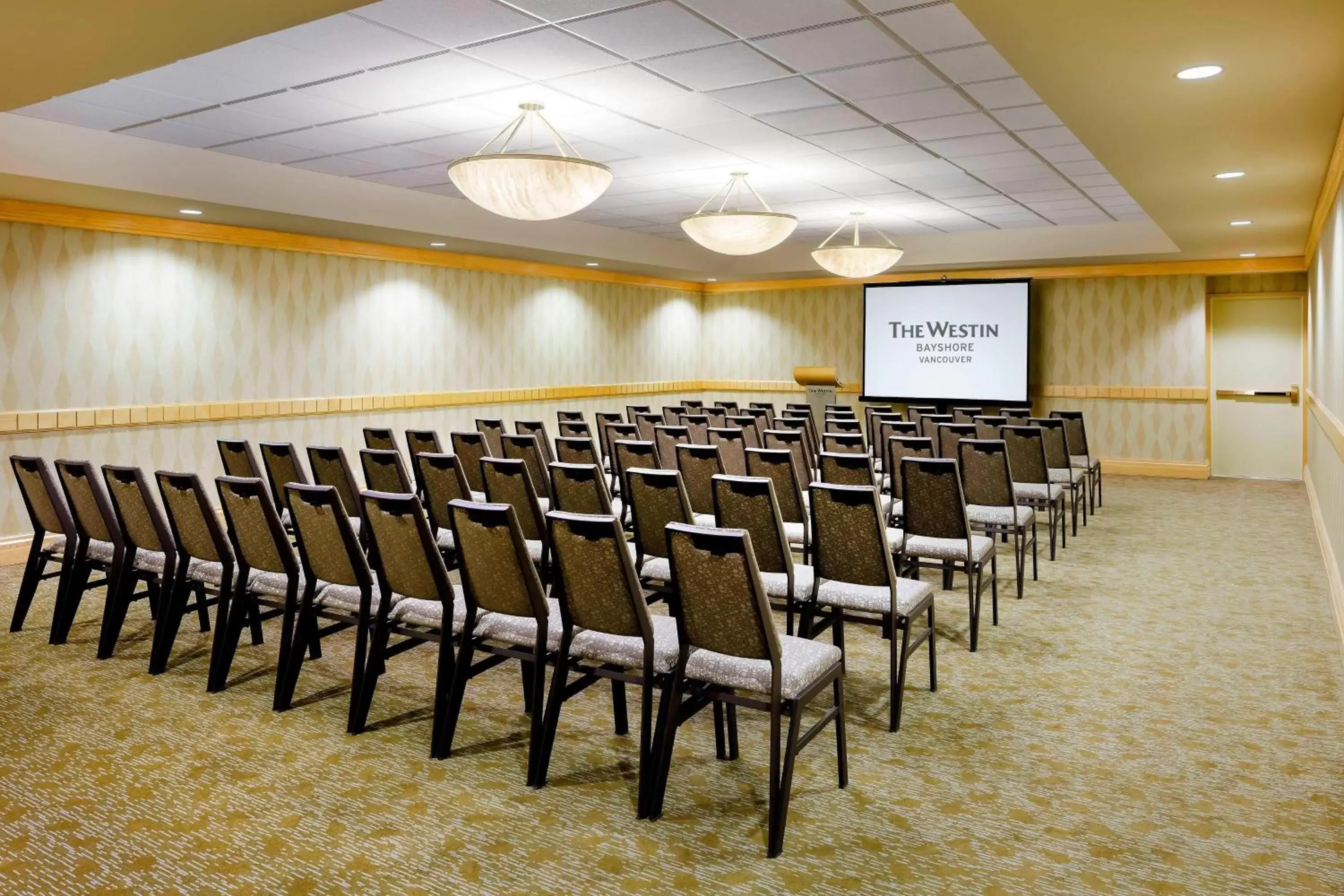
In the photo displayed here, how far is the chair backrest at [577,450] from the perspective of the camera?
230 inches

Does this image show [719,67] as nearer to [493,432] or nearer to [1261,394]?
[493,432]

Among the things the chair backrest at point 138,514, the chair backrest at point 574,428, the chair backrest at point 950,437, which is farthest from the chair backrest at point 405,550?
the chair backrest at point 950,437

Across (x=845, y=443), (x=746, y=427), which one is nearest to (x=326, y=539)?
(x=845, y=443)

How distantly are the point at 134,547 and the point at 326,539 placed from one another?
1.46 m

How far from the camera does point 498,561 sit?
321 cm

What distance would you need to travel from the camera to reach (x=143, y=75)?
16.5 ft

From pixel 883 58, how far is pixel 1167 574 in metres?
3.88

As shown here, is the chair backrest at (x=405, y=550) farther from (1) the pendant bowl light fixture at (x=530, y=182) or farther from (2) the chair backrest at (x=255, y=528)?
(1) the pendant bowl light fixture at (x=530, y=182)

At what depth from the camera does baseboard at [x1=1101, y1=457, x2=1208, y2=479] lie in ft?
38.3

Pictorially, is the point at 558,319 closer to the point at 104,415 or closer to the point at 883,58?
the point at 104,415

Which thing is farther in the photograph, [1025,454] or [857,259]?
[857,259]

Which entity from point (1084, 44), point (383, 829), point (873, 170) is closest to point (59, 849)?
point (383, 829)

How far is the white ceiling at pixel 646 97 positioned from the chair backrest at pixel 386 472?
2.00 m

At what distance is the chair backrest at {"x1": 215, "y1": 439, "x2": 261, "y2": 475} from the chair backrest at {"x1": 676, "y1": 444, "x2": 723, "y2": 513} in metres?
2.33
